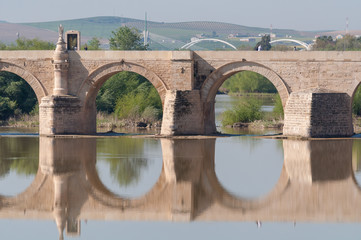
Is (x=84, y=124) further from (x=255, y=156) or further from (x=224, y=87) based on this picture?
(x=224, y=87)

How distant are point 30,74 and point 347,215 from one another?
17713mm

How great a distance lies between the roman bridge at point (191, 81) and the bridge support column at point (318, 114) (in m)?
0.04

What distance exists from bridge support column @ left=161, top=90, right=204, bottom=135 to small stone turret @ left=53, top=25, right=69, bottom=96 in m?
4.13

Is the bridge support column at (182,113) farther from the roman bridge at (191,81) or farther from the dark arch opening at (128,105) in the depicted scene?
the dark arch opening at (128,105)

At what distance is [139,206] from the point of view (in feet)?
54.4

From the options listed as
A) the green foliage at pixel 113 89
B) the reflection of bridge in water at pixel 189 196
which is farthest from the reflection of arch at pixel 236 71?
the green foliage at pixel 113 89

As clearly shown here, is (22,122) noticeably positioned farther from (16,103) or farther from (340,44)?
(340,44)

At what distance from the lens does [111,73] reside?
97.7ft

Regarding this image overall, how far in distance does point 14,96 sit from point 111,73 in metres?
9.54

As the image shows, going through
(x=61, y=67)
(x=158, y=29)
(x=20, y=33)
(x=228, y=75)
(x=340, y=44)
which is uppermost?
(x=158, y=29)

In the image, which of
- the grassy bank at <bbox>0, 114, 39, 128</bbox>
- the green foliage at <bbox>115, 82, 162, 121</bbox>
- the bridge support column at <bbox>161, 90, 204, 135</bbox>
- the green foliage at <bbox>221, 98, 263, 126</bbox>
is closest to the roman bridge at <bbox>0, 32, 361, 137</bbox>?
the bridge support column at <bbox>161, 90, 204, 135</bbox>

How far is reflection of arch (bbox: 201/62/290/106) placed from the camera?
1119 inches

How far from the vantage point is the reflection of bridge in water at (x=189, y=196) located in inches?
623

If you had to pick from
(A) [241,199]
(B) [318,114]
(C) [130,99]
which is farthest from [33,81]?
(A) [241,199]
